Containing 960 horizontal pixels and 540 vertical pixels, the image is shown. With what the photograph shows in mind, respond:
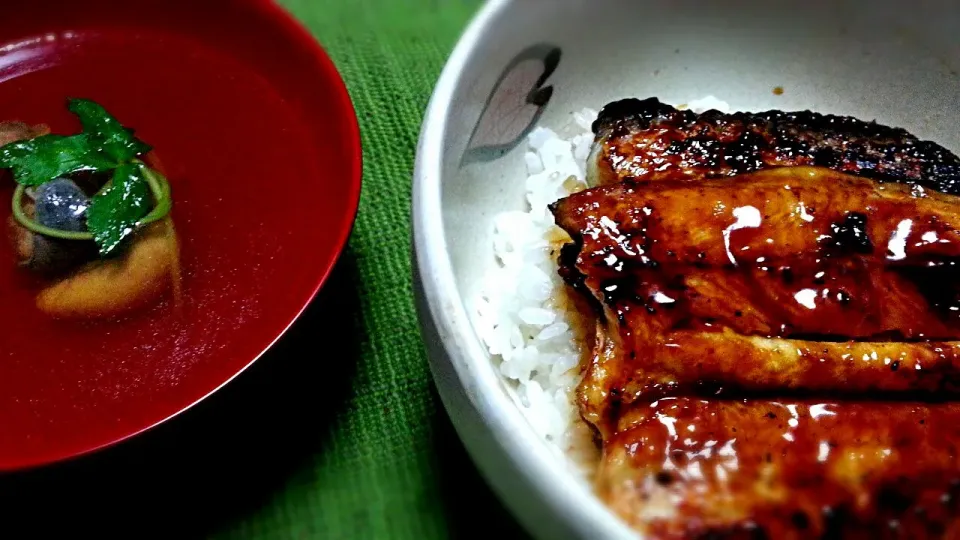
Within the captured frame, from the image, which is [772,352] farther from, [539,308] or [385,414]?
[385,414]

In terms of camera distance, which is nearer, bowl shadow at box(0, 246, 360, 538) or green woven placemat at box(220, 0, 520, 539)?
bowl shadow at box(0, 246, 360, 538)

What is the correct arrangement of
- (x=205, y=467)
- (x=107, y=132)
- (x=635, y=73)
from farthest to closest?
(x=635, y=73) → (x=107, y=132) → (x=205, y=467)

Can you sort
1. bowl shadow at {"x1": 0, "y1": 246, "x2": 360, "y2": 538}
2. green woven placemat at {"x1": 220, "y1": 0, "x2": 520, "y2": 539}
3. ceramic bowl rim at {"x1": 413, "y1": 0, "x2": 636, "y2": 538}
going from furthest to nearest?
green woven placemat at {"x1": 220, "y1": 0, "x2": 520, "y2": 539} < bowl shadow at {"x1": 0, "y1": 246, "x2": 360, "y2": 538} < ceramic bowl rim at {"x1": 413, "y1": 0, "x2": 636, "y2": 538}

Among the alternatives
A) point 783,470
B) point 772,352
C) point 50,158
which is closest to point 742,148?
point 772,352

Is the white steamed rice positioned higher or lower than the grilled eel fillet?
lower

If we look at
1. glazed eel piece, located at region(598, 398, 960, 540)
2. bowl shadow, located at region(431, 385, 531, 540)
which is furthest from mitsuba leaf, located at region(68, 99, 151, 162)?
glazed eel piece, located at region(598, 398, 960, 540)

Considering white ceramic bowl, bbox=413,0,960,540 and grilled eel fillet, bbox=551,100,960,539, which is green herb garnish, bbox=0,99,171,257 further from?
grilled eel fillet, bbox=551,100,960,539

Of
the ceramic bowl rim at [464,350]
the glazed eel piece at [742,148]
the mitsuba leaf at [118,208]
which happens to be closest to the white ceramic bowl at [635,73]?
the ceramic bowl rim at [464,350]
